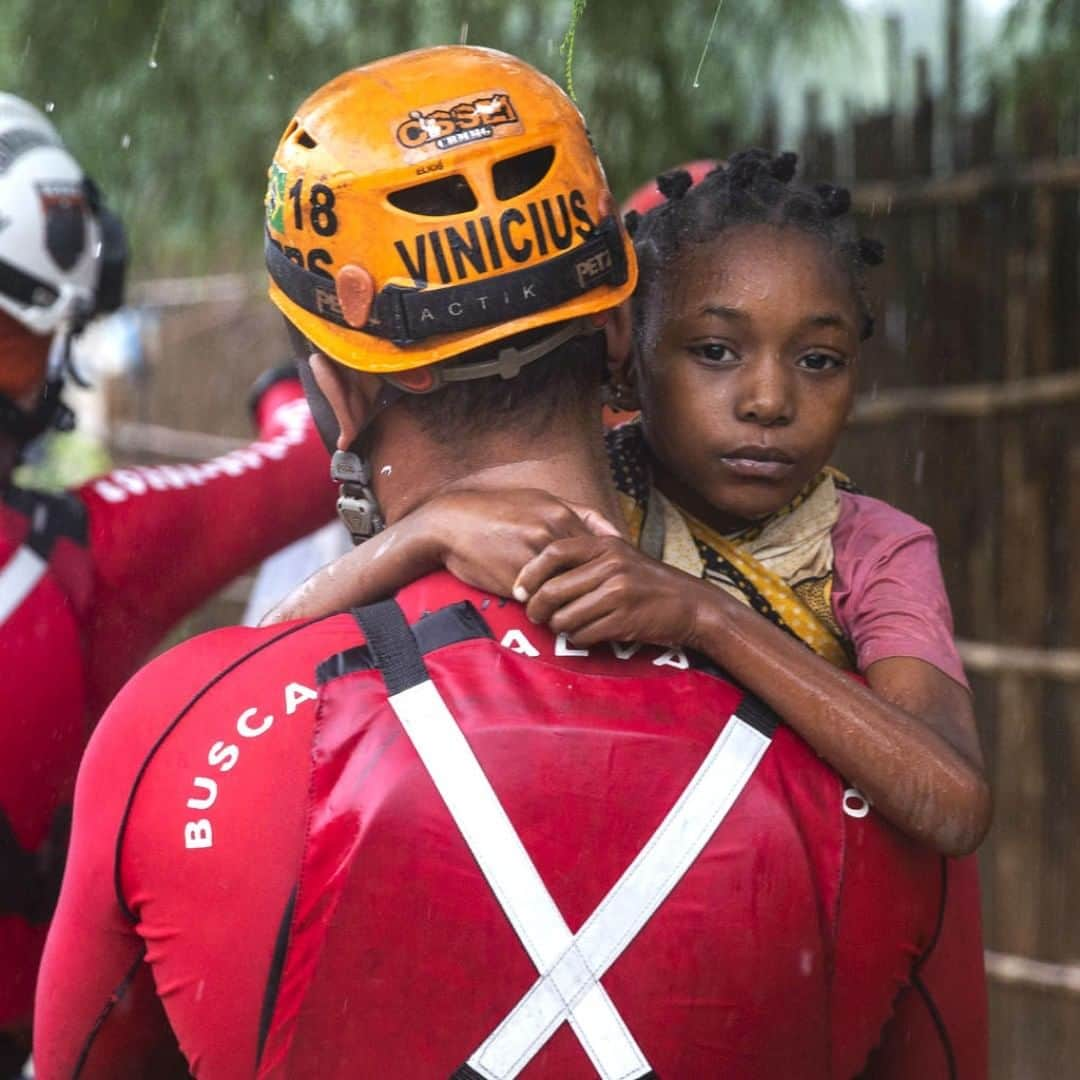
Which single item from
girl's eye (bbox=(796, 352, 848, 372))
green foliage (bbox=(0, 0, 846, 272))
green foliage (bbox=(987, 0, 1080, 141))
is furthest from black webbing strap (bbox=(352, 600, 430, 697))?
green foliage (bbox=(0, 0, 846, 272))

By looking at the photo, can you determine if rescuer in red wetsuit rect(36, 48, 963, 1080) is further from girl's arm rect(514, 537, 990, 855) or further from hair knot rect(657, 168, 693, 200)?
hair knot rect(657, 168, 693, 200)

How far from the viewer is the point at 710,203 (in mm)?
2281

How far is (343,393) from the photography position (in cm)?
191

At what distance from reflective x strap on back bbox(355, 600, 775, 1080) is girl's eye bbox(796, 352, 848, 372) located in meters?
0.82

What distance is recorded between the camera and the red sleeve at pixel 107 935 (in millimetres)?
1722

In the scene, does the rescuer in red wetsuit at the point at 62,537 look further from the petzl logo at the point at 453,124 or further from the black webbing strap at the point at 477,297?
the petzl logo at the point at 453,124

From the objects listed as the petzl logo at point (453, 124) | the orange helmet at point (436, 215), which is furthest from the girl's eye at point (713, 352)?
the petzl logo at point (453, 124)

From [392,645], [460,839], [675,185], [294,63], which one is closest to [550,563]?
[392,645]

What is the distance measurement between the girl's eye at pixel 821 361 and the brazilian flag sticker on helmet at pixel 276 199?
74cm

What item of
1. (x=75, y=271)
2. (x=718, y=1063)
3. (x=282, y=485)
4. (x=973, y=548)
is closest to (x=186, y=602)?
(x=282, y=485)

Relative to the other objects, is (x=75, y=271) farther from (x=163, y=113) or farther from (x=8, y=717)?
(x=163, y=113)

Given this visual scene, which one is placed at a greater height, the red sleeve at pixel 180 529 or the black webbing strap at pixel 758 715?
the black webbing strap at pixel 758 715

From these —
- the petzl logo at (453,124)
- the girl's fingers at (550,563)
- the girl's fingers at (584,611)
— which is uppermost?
the petzl logo at (453,124)

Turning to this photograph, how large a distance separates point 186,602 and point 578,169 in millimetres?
1480
